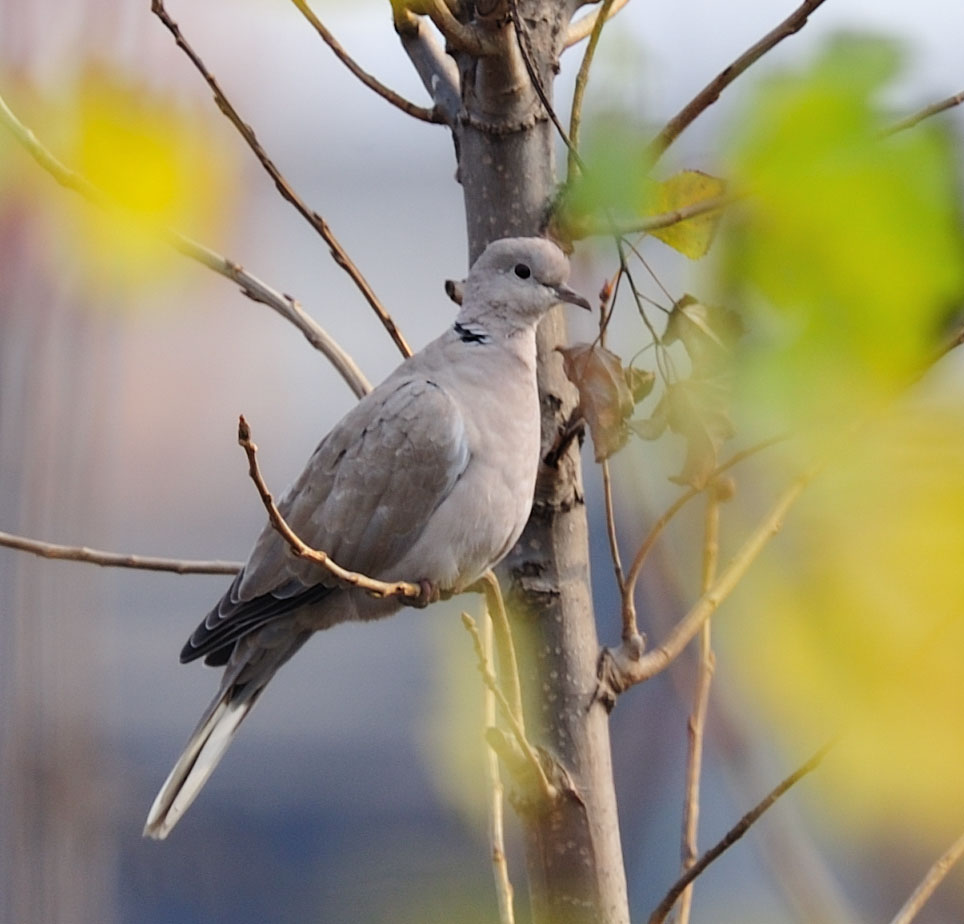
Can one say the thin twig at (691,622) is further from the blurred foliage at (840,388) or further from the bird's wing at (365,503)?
the bird's wing at (365,503)

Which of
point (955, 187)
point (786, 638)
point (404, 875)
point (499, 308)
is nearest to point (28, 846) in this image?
point (404, 875)

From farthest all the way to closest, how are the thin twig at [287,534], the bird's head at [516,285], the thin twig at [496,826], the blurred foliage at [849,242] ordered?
the bird's head at [516,285] → the thin twig at [496,826] → the thin twig at [287,534] → the blurred foliage at [849,242]

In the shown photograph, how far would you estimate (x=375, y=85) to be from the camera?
0.78 metres

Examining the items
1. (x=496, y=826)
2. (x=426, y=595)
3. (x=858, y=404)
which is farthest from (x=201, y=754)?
(x=858, y=404)

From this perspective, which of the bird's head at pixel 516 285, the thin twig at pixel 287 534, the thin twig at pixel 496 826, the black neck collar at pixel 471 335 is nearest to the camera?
the thin twig at pixel 287 534

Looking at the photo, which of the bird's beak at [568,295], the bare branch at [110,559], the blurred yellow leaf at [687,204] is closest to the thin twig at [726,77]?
the blurred yellow leaf at [687,204]

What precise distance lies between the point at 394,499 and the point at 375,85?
0.36 metres

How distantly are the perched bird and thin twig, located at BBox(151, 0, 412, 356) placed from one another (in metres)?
0.07

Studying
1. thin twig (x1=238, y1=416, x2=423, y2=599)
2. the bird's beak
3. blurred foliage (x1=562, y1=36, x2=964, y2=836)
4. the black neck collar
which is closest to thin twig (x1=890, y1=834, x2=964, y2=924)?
blurred foliage (x1=562, y1=36, x2=964, y2=836)

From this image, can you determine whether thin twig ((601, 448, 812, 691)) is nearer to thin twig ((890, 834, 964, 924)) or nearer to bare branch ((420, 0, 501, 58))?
thin twig ((890, 834, 964, 924))

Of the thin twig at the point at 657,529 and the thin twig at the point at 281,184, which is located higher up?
the thin twig at the point at 281,184

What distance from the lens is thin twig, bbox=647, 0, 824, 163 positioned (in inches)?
23.6

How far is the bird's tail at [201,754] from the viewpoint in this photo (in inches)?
37.1

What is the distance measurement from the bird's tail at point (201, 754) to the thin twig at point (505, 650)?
36cm
